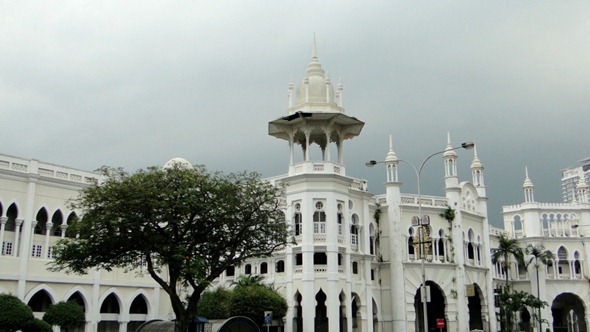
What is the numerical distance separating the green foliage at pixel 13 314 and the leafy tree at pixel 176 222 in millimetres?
7738

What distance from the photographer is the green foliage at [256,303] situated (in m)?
40.6

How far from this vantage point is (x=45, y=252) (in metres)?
43.3

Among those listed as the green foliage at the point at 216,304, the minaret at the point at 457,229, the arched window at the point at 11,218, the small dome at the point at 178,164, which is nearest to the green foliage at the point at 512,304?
the minaret at the point at 457,229

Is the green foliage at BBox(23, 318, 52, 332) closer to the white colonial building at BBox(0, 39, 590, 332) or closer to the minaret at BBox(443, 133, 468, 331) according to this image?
the white colonial building at BBox(0, 39, 590, 332)

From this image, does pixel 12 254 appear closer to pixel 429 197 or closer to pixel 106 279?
pixel 106 279

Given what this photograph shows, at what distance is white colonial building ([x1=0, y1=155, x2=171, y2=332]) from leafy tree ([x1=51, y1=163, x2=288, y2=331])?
1161 centimetres

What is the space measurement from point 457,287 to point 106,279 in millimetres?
27891

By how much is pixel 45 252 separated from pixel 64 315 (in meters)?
5.06

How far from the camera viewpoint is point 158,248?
2997cm

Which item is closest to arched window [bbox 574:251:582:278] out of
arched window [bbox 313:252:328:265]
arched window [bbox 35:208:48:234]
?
arched window [bbox 313:252:328:265]

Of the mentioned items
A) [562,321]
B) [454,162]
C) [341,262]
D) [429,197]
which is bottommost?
[562,321]

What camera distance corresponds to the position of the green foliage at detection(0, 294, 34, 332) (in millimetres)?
35844

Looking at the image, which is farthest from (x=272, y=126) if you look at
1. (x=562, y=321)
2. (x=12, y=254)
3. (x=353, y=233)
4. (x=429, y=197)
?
(x=562, y=321)

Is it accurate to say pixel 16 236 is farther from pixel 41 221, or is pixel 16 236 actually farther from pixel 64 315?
pixel 64 315
